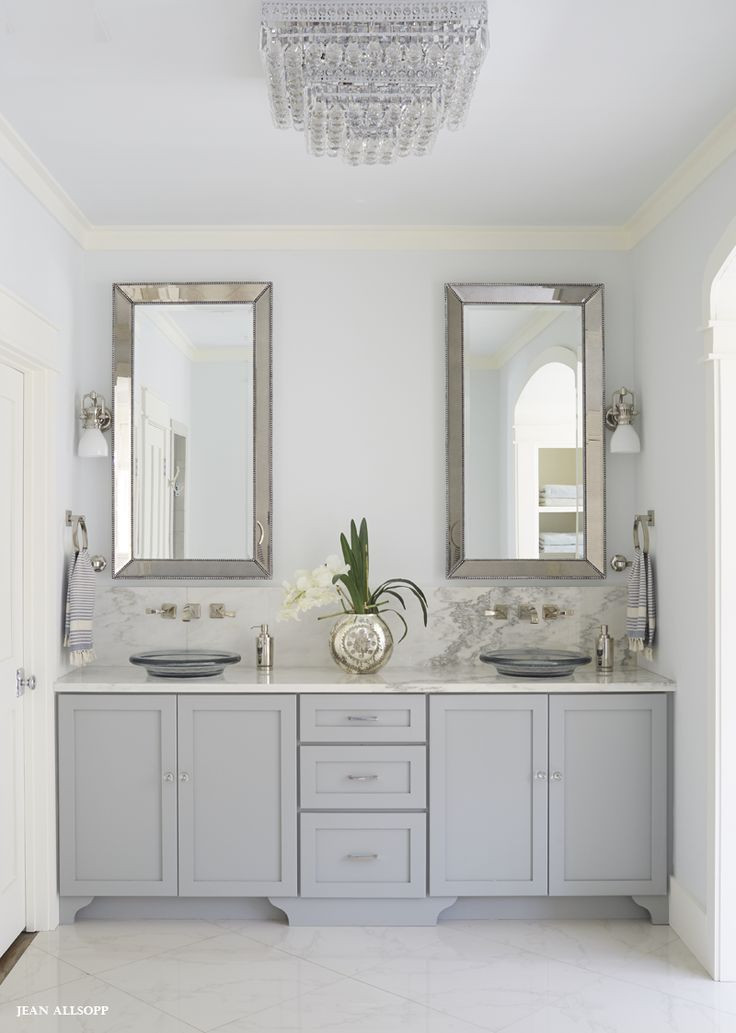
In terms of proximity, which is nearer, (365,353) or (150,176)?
(150,176)

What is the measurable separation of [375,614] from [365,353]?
1.07 m

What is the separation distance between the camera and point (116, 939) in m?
3.34

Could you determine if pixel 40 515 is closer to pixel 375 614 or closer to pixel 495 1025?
pixel 375 614

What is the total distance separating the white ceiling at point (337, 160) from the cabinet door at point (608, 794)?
1852mm

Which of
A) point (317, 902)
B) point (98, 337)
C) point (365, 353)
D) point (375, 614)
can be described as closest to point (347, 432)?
point (365, 353)

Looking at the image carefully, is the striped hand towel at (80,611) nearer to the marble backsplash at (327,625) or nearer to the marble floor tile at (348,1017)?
the marble backsplash at (327,625)

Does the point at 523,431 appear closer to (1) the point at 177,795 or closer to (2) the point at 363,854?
(2) the point at 363,854

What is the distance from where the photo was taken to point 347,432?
3.94 m

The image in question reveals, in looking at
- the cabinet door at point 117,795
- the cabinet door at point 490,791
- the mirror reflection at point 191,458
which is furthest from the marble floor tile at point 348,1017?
the mirror reflection at point 191,458

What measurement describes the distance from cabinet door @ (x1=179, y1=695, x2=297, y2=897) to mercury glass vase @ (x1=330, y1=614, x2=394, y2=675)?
314 mm

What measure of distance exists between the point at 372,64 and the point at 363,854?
255cm

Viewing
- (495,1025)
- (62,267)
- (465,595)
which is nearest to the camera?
(495,1025)

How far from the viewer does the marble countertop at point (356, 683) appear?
11.3ft

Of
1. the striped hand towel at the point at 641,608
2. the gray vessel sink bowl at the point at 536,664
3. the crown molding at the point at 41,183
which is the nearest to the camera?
the crown molding at the point at 41,183
